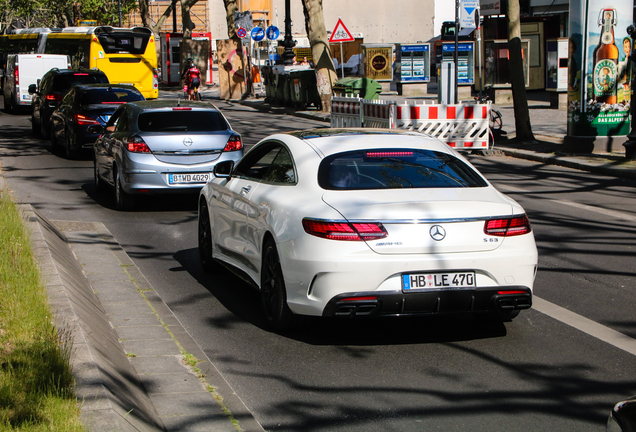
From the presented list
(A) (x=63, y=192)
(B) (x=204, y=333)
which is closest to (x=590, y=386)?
(B) (x=204, y=333)

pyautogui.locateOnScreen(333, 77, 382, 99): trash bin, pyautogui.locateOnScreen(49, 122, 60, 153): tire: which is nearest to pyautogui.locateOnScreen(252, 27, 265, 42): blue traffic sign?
pyautogui.locateOnScreen(333, 77, 382, 99): trash bin

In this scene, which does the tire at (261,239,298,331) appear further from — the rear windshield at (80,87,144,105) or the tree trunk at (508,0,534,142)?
the tree trunk at (508,0,534,142)

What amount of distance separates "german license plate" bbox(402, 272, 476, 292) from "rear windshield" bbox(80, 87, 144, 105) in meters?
14.3

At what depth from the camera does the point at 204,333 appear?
20.8 feet

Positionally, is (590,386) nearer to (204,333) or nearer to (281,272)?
(281,272)

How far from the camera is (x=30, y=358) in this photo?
4.55m

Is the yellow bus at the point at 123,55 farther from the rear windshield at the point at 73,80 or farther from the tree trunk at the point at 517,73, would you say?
the tree trunk at the point at 517,73

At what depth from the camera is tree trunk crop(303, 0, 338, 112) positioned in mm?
30359

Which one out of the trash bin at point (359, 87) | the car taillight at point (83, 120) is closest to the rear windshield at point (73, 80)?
the car taillight at point (83, 120)

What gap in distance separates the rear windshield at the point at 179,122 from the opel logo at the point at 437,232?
707 cm

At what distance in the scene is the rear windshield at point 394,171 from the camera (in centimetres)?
604

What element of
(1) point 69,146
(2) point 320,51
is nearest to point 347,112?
(1) point 69,146

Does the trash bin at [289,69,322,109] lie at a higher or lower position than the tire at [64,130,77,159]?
higher

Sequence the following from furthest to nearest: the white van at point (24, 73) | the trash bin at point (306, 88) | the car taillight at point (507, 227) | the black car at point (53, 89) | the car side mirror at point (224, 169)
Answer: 1. the white van at point (24, 73)
2. the trash bin at point (306, 88)
3. the black car at point (53, 89)
4. the car side mirror at point (224, 169)
5. the car taillight at point (507, 227)
